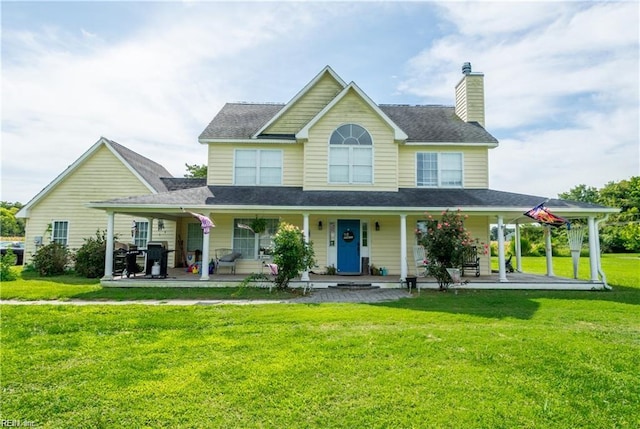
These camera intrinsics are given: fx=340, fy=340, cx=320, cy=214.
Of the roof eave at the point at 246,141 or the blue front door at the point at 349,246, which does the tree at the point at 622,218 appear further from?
the roof eave at the point at 246,141

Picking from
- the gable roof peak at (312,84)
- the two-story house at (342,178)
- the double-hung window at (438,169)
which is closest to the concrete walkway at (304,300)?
the two-story house at (342,178)

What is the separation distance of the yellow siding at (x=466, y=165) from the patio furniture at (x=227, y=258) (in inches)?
308

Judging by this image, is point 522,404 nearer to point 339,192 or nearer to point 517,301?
point 517,301

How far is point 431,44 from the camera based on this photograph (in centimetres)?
1200

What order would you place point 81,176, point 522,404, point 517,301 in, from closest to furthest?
point 522,404 < point 517,301 < point 81,176

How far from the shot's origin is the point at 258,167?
15234 mm

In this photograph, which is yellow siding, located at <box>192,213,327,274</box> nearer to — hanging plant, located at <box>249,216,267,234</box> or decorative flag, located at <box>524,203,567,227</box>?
hanging plant, located at <box>249,216,267,234</box>

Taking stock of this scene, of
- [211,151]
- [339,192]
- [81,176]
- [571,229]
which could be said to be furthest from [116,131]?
[571,229]

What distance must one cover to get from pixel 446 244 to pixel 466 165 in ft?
19.1

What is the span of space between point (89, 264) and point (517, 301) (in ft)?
51.3

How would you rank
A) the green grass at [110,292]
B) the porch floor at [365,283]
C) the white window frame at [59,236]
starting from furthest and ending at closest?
the white window frame at [59,236] → the porch floor at [365,283] → the green grass at [110,292]

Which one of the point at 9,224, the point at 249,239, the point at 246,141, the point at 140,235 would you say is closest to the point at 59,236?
the point at 140,235

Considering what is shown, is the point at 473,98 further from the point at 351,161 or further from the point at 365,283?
the point at 365,283

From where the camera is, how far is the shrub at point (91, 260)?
1388cm
